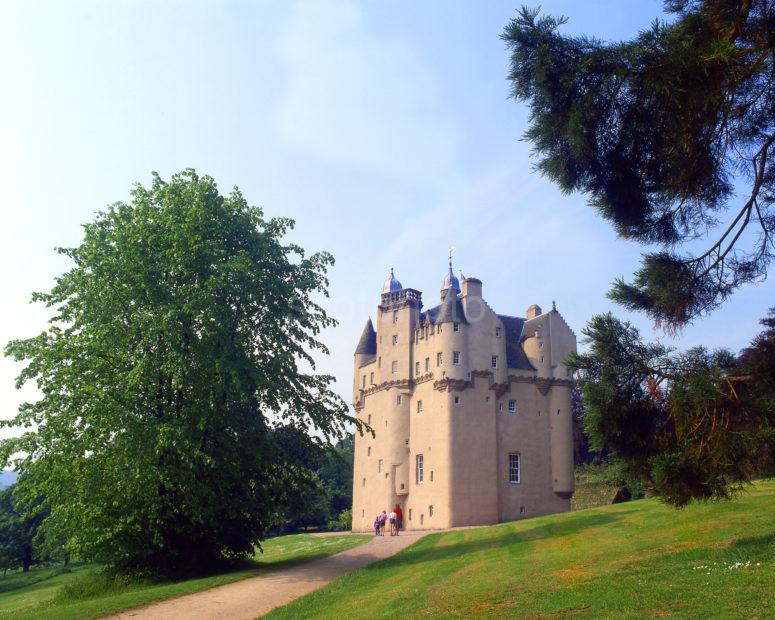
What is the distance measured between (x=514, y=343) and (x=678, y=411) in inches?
1656

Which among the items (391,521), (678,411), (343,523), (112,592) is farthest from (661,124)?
(343,523)

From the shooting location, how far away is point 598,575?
14.9 meters

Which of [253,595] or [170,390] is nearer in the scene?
[253,595]

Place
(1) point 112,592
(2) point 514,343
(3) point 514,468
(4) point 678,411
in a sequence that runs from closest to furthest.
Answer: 1. (4) point 678,411
2. (1) point 112,592
3. (3) point 514,468
4. (2) point 514,343

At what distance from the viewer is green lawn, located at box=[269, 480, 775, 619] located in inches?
464

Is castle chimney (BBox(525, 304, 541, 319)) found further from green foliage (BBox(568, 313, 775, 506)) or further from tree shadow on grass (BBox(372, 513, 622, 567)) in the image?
green foliage (BBox(568, 313, 775, 506))

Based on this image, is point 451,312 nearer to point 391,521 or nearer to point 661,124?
point 391,521

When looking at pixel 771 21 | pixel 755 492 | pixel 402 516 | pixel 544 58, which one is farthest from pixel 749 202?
pixel 402 516

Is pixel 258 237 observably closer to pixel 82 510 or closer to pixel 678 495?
pixel 82 510

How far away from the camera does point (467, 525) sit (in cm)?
4500

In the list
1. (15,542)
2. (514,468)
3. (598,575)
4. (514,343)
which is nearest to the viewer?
(598,575)

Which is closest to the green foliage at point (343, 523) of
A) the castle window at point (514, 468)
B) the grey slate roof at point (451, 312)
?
the castle window at point (514, 468)

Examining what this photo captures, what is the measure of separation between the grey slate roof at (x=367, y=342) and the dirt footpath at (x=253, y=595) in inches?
1234

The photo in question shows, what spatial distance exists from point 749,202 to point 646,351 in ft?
9.84
